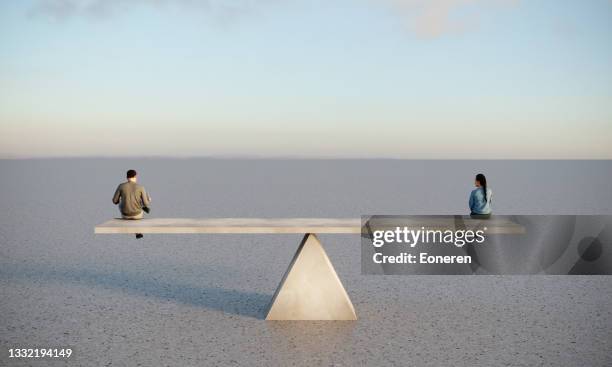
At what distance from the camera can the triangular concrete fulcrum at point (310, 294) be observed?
8727mm

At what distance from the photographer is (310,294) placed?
8.75 meters

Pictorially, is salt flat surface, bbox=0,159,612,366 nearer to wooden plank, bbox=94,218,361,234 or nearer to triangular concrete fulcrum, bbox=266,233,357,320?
triangular concrete fulcrum, bbox=266,233,357,320

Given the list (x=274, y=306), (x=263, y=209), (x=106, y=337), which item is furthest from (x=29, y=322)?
(x=263, y=209)

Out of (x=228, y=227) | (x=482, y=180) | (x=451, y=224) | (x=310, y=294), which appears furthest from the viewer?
(x=482, y=180)

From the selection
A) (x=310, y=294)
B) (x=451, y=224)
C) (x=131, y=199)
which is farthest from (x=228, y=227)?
(x=451, y=224)

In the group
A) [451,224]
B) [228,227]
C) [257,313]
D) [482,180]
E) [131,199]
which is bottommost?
[257,313]

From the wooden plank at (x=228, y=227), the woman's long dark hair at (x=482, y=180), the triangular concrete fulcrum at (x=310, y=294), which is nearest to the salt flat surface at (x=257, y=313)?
the triangular concrete fulcrum at (x=310, y=294)

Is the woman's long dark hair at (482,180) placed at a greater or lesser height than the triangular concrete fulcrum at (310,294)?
greater

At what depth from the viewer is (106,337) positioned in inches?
313

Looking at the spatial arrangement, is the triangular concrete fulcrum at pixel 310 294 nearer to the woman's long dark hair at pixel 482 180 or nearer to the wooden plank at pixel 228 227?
the wooden plank at pixel 228 227

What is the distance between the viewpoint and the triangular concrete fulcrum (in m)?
8.73

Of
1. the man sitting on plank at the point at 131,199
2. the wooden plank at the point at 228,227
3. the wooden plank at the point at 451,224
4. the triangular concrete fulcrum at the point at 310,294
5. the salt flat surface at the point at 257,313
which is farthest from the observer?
the man sitting on plank at the point at 131,199

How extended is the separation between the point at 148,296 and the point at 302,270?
295cm

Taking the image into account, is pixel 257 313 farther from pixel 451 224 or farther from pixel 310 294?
pixel 451 224
